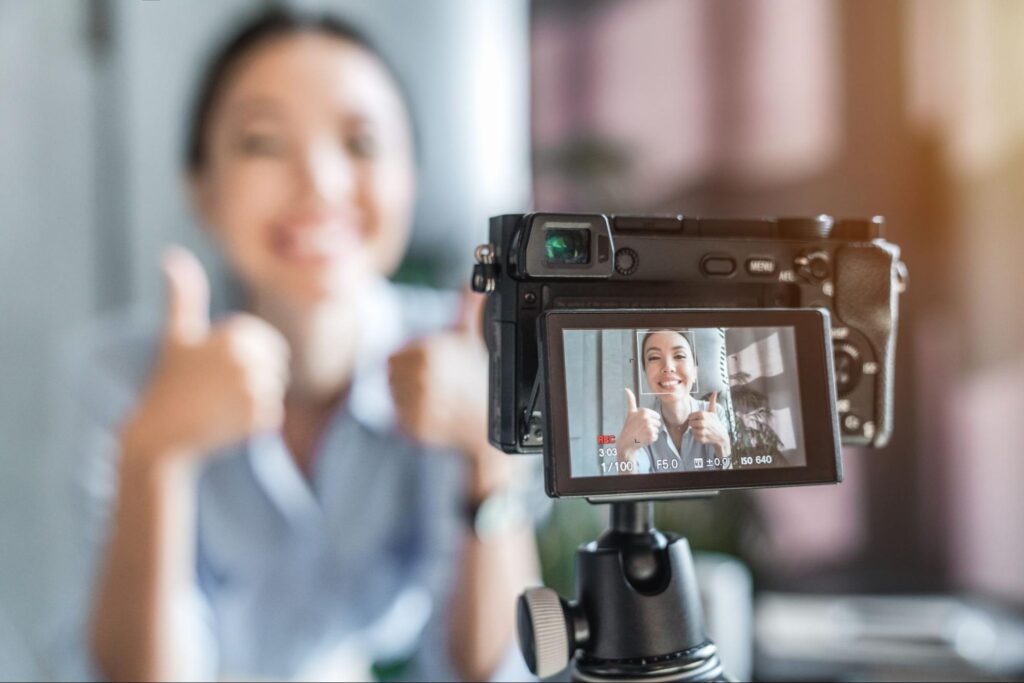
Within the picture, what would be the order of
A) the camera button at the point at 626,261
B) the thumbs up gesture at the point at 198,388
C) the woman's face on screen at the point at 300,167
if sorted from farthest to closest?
the woman's face on screen at the point at 300,167 < the thumbs up gesture at the point at 198,388 < the camera button at the point at 626,261

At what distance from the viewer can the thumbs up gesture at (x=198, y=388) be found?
1309 millimetres

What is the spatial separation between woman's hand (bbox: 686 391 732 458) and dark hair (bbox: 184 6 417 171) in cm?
108

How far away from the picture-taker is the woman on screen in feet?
2.21

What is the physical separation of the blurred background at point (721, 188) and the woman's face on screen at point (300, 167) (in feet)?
0.27

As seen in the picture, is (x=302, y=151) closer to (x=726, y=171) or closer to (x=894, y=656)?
(x=726, y=171)

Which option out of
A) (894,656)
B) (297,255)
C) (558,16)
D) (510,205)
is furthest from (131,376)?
(558,16)

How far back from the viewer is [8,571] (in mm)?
1361

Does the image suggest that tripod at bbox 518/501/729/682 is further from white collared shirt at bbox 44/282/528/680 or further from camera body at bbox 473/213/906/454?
white collared shirt at bbox 44/282/528/680

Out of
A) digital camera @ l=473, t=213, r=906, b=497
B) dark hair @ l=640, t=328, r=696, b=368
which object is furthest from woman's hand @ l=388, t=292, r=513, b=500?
dark hair @ l=640, t=328, r=696, b=368

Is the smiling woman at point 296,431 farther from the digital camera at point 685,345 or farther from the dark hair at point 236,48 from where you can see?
the digital camera at point 685,345

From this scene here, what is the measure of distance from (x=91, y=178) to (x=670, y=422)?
1.19 m

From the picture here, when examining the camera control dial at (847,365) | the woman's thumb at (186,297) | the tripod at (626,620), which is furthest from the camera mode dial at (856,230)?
the woman's thumb at (186,297)

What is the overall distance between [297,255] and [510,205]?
49 centimetres

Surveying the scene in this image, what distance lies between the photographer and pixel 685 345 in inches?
27.2
